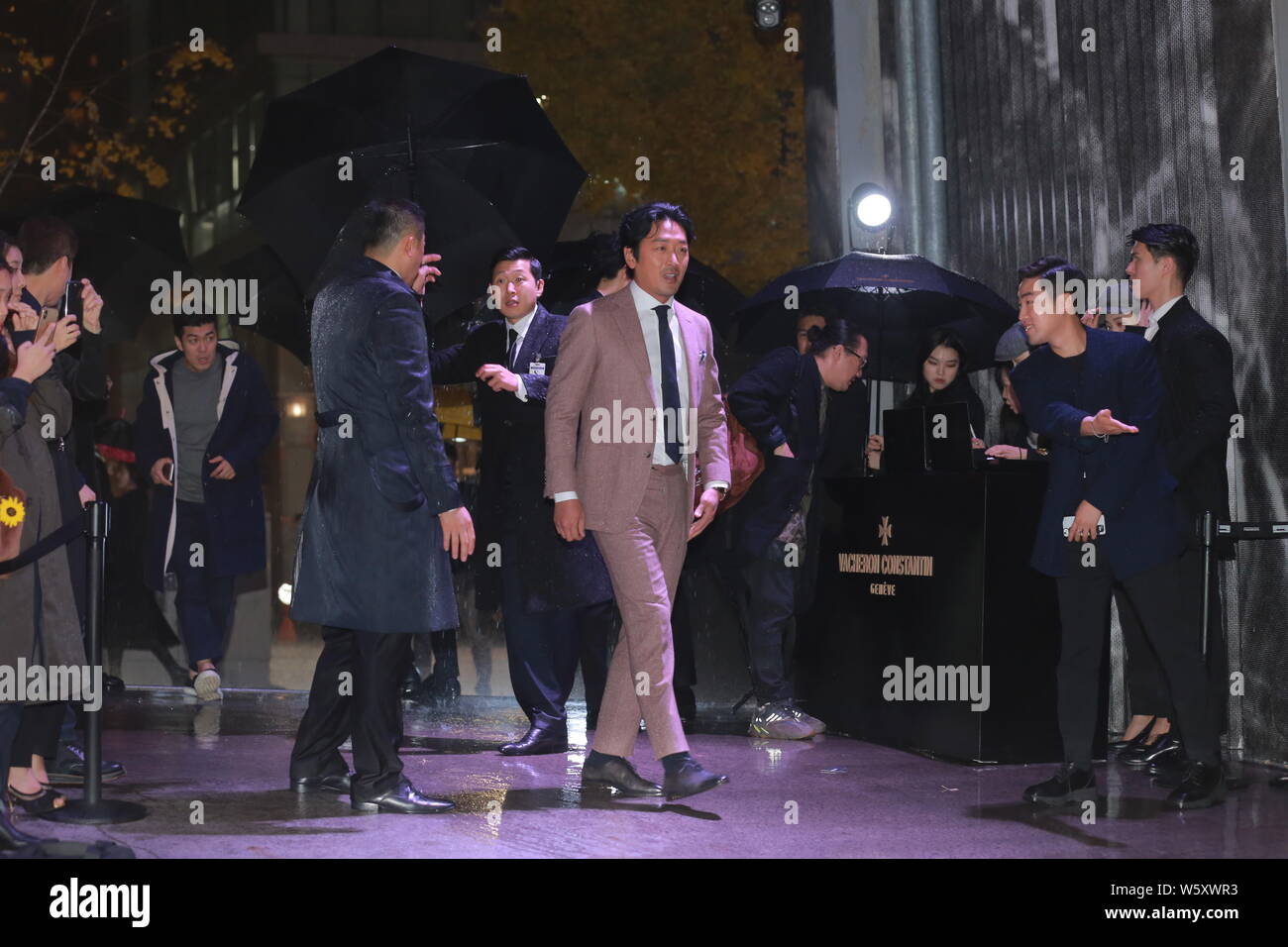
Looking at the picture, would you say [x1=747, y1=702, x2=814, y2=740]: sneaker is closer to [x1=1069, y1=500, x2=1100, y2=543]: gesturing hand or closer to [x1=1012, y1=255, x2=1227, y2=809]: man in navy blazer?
[x1=1012, y1=255, x2=1227, y2=809]: man in navy blazer

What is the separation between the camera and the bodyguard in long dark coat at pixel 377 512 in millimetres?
6129

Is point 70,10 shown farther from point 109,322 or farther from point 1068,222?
point 1068,222

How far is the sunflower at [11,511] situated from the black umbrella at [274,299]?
4980 mm

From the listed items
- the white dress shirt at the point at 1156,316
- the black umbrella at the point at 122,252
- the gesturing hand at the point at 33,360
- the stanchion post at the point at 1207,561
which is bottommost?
the stanchion post at the point at 1207,561

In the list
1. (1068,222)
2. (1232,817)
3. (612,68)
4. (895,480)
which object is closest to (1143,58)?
(1068,222)

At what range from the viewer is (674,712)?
6.45m

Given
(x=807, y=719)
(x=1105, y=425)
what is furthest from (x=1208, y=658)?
(x=807, y=719)

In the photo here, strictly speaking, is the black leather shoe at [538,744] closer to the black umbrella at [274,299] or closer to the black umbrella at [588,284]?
the black umbrella at [588,284]

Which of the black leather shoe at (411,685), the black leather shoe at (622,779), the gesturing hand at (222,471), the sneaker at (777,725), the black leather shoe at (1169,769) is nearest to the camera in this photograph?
the black leather shoe at (622,779)

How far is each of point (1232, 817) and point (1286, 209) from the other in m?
2.86

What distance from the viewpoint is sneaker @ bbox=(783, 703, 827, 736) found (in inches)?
336

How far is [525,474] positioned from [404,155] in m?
2.02

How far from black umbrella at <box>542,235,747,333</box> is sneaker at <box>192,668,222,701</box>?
2.91 metres
